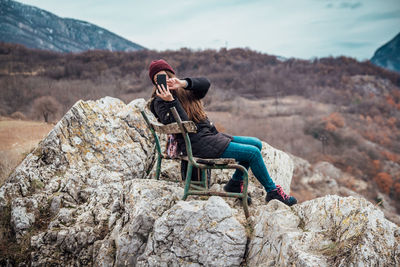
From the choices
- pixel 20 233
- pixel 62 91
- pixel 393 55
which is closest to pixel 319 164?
pixel 62 91

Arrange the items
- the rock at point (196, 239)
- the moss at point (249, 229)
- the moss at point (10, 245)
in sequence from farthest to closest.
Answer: the moss at point (10, 245)
the moss at point (249, 229)
the rock at point (196, 239)

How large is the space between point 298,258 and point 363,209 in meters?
0.87

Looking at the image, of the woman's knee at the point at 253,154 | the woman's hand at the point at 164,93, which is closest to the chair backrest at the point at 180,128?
the woman's hand at the point at 164,93

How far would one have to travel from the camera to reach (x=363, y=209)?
2549 millimetres

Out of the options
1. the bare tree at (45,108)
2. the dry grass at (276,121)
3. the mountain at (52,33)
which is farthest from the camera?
the mountain at (52,33)

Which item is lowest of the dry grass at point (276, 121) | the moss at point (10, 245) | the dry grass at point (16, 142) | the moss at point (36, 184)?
the dry grass at point (276, 121)

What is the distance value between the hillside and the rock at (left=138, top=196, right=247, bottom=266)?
20.9 meters

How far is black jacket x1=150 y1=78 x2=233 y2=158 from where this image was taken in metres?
3.25

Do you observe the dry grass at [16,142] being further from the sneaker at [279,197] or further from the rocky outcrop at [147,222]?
the sneaker at [279,197]

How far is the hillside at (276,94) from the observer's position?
126 feet

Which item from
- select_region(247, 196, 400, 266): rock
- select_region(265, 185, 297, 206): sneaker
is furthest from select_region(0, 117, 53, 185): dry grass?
select_region(247, 196, 400, 266): rock

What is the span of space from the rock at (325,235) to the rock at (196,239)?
0.23 meters

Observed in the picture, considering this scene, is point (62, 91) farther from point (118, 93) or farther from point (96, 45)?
point (96, 45)

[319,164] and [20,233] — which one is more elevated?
[20,233]
